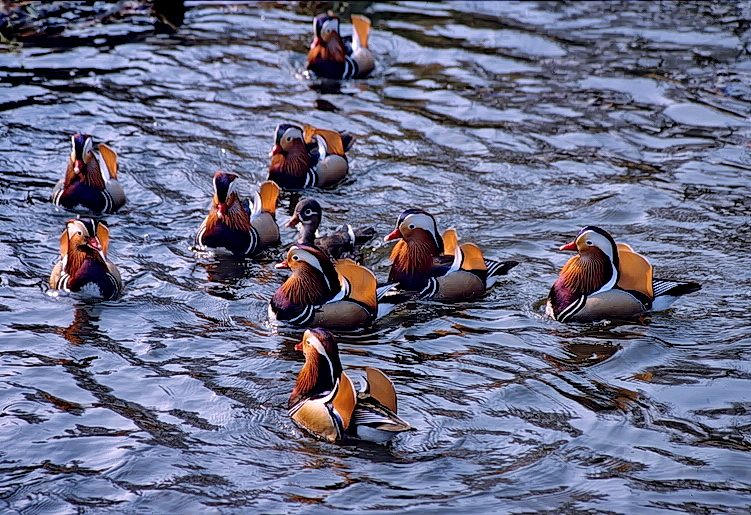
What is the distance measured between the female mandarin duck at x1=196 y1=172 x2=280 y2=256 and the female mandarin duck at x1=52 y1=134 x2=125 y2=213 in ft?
3.75

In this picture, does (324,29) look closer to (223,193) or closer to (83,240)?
(223,193)

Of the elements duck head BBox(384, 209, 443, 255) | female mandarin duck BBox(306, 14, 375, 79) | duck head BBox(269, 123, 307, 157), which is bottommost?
duck head BBox(384, 209, 443, 255)

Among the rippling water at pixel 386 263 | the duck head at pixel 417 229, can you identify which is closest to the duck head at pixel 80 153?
the rippling water at pixel 386 263

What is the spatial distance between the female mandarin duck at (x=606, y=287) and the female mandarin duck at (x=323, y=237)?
6.78ft

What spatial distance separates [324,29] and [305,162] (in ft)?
11.7

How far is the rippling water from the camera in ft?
20.7


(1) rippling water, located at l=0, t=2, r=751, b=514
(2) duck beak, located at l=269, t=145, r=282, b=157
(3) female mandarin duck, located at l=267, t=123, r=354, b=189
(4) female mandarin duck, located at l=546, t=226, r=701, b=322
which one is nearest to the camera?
(1) rippling water, located at l=0, t=2, r=751, b=514

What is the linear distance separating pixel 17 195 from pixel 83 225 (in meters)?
2.32

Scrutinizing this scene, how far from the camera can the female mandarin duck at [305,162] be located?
37.0ft

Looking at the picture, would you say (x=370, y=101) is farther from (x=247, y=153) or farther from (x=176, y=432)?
(x=176, y=432)

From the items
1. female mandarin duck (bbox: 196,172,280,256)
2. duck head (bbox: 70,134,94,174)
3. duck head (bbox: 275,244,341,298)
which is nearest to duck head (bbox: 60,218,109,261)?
female mandarin duck (bbox: 196,172,280,256)

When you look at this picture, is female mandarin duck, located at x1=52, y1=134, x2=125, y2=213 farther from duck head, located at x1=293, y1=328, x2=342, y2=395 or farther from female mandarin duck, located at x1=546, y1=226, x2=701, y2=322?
female mandarin duck, located at x1=546, y1=226, x2=701, y2=322

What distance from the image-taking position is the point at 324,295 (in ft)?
28.2

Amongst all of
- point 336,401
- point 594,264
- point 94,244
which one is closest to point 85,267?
point 94,244
